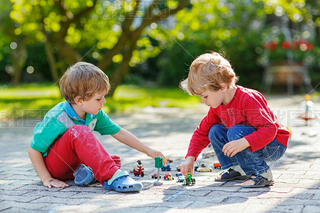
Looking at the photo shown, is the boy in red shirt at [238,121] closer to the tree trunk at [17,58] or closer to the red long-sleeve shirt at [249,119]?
the red long-sleeve shirt at [249,119]

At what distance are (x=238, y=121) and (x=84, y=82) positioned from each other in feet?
3.37

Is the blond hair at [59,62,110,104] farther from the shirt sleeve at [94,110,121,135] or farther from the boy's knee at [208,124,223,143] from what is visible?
the boy's knee at [208,124,223,143]

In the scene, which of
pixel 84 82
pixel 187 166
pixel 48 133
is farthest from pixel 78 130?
pixel 187 166

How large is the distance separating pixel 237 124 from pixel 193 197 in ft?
1.85

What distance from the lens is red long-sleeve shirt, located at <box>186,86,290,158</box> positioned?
9.01 feet

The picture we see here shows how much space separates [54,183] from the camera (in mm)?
2967

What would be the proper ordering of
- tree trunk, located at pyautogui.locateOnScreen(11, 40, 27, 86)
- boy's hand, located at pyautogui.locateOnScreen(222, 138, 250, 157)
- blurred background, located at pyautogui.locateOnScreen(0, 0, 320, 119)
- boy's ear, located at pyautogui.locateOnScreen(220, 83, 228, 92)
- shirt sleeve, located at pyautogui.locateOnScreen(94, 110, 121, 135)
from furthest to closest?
tree trunk, located at pyautogui.locateOnScreen(11, 40, 27, 86) < blurred background, located at pyautogui.locateOnScreen(0, 0, 320, 119) < shirt sleeve, located at pyautogui.locateOnScreen(94, 110, 121, 135) < boy's ear, located at pyautogui.locateOnScreen(220, 83, 228, 92) < boy's hand, located at pyautogui.locateOnScreen(222, 138, 250, 157)

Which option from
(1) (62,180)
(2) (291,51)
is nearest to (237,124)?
(1) (62,180)

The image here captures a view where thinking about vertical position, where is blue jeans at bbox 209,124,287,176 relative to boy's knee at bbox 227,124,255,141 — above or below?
below

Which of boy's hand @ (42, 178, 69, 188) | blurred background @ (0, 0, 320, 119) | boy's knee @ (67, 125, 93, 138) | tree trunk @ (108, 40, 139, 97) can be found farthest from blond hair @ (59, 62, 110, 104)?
tree trunk @ (108, 40, 139, 97)

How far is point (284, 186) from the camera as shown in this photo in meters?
2.84

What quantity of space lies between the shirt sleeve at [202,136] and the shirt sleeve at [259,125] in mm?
305

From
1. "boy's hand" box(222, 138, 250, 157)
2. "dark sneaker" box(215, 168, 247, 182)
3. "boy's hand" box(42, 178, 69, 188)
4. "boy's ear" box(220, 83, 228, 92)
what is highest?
"boy's ear" box(220, 83, 228, 92)

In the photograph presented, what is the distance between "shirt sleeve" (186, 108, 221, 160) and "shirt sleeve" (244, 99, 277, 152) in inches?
12.0
